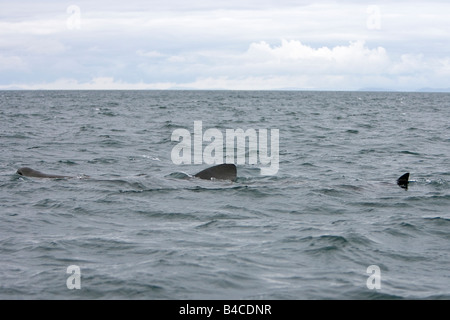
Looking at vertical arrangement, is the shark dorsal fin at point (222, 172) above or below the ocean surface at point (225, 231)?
above

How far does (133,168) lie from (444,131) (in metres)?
22.1

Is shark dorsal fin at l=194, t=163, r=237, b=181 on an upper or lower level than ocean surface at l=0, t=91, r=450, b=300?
upper

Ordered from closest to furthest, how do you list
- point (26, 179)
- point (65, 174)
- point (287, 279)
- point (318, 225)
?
1. point (287, 279)
2. point (318, 225)
3. point (26, 179)
4. point (65, 174)

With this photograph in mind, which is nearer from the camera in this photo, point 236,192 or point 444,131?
point 236,192

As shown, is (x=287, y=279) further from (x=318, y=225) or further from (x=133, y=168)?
(x=133, y=168)

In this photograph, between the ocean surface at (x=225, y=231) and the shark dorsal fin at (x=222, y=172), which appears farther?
the shark dorsal fin at (x=222, y=172)

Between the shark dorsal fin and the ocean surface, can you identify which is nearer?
the ocean surface

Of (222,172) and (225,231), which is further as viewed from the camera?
(222,172)

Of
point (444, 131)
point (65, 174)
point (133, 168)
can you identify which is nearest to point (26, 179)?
point (65, 174)

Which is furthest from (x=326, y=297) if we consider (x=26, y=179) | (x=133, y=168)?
(x=133, y=168)

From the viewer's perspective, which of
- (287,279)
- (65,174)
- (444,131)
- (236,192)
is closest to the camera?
(287,279)

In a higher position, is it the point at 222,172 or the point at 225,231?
the point at 222,172

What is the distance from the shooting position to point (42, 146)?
27.5m
